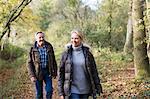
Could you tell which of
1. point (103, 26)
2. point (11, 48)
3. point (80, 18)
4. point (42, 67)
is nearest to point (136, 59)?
point (42, 67)

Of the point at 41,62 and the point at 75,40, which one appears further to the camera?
the point at 41,62

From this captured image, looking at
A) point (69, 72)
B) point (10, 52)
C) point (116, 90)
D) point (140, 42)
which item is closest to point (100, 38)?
point (10, 52)

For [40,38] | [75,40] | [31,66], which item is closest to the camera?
[75,40]

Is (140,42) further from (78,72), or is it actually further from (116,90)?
(78,72)

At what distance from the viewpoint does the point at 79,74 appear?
7.04 m

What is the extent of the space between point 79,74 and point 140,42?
6.53 meters

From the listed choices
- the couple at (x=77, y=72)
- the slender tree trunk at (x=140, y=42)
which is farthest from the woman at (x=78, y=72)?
the slender tree trunk at (x=140, y=42)

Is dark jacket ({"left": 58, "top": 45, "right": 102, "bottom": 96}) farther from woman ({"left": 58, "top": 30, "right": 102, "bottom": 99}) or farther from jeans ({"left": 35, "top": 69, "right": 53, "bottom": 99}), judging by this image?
jeans ({"left": 35, "top": 69, "right": 53, "bottom": 99})

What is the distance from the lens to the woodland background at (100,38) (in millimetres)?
13070

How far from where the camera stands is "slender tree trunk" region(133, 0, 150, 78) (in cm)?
1289

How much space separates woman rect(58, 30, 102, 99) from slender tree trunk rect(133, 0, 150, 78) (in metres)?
5.86

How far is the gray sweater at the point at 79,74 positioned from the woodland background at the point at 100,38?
4.51 meters

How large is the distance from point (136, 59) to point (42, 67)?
4632mm

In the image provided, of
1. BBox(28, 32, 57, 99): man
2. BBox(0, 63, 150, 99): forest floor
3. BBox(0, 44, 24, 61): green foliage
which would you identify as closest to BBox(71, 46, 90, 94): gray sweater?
BBox(28, 32, 57, 99): man
